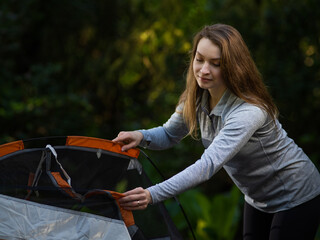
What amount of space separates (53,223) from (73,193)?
13 cm

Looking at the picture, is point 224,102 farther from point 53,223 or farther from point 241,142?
point 53,223

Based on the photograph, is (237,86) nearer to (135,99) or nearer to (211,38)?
(211,38)

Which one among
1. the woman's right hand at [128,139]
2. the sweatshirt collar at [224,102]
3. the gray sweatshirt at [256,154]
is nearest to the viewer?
the gray sweatshirt at [256,154]

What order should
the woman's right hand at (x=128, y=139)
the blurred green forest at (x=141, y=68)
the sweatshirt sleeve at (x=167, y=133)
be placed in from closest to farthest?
the woman's right hand at (x=128, y=139), the sweatshirt sleeve at (x=167, y=133), the blurred green forest at (x=141, y=68)

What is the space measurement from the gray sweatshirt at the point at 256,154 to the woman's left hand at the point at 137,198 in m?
→ 0.24

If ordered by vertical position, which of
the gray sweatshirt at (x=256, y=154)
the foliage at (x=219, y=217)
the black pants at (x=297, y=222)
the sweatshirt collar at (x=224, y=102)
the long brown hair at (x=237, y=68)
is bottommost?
the foliage at (x=219, y=217)

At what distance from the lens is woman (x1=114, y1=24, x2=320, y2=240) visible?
1.69 meters

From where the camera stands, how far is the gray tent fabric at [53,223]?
5.34 ft

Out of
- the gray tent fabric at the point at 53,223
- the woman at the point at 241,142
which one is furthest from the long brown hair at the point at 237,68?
the gray tent fabric at the point at 53,223

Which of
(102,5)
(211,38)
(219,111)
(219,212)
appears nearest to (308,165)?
(219,111)

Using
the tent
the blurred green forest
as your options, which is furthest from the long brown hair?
the blurred green forest

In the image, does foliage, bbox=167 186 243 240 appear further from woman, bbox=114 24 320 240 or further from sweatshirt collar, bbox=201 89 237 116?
sweatshirt collar, bbox=201 89 237 116

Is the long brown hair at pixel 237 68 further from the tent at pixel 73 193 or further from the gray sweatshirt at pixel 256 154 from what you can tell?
the tent at pixel 73 193

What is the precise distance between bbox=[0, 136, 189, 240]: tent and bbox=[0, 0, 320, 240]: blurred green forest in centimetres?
231
